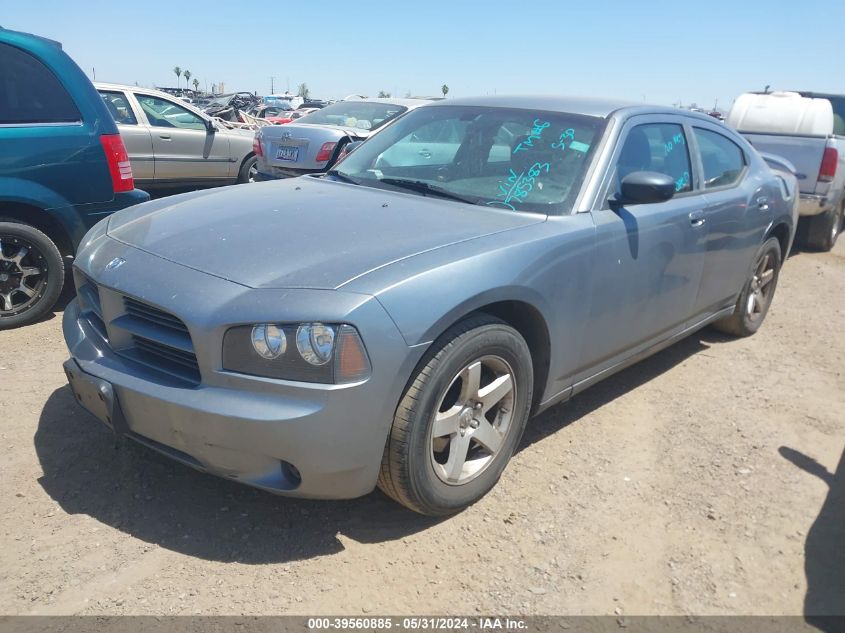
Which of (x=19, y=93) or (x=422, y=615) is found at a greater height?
(x=19, y=93)

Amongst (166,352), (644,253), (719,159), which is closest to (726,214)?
(719,159)

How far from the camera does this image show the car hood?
2598 millimetres

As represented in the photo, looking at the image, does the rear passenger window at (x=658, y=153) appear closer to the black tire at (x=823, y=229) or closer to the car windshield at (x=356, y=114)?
the car windshield at (x=356, y=114)

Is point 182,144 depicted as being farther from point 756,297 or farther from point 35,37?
point 756,297

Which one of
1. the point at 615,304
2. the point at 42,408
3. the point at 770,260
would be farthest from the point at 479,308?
the point at 770,260

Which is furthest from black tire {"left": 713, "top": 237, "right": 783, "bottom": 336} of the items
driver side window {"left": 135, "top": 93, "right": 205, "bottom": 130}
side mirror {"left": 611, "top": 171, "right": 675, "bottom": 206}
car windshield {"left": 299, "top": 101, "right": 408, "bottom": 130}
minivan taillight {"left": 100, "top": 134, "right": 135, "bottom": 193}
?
driver side window {"left": 135, "top": 93, "right": 205, "bottom": 130}

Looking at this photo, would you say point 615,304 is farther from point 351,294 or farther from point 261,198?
point 261,198

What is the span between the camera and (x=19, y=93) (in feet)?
15.4

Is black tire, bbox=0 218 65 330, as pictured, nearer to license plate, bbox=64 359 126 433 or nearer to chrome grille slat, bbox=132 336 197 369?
license plate, bbox=64 359 126 433

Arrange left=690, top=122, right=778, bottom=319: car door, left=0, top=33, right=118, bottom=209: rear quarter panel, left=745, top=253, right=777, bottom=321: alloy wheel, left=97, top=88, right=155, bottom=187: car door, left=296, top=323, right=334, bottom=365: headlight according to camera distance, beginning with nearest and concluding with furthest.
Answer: left=296, top=323, right=334, bottom=365: headlight < left=690, top=122, right=778, bottom=319: car door < left=0, top=33, right=118, bottom=209: rear quarter panel < left=745, top=253, right=777, bottom=321: alloy wheel < left=97, top=88, right=155, bottom=187: car door

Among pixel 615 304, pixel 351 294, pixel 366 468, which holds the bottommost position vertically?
pixel 366 468

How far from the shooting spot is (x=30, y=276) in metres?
4.74

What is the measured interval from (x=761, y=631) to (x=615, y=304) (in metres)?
1.52

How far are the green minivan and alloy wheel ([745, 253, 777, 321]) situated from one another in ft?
15.0
